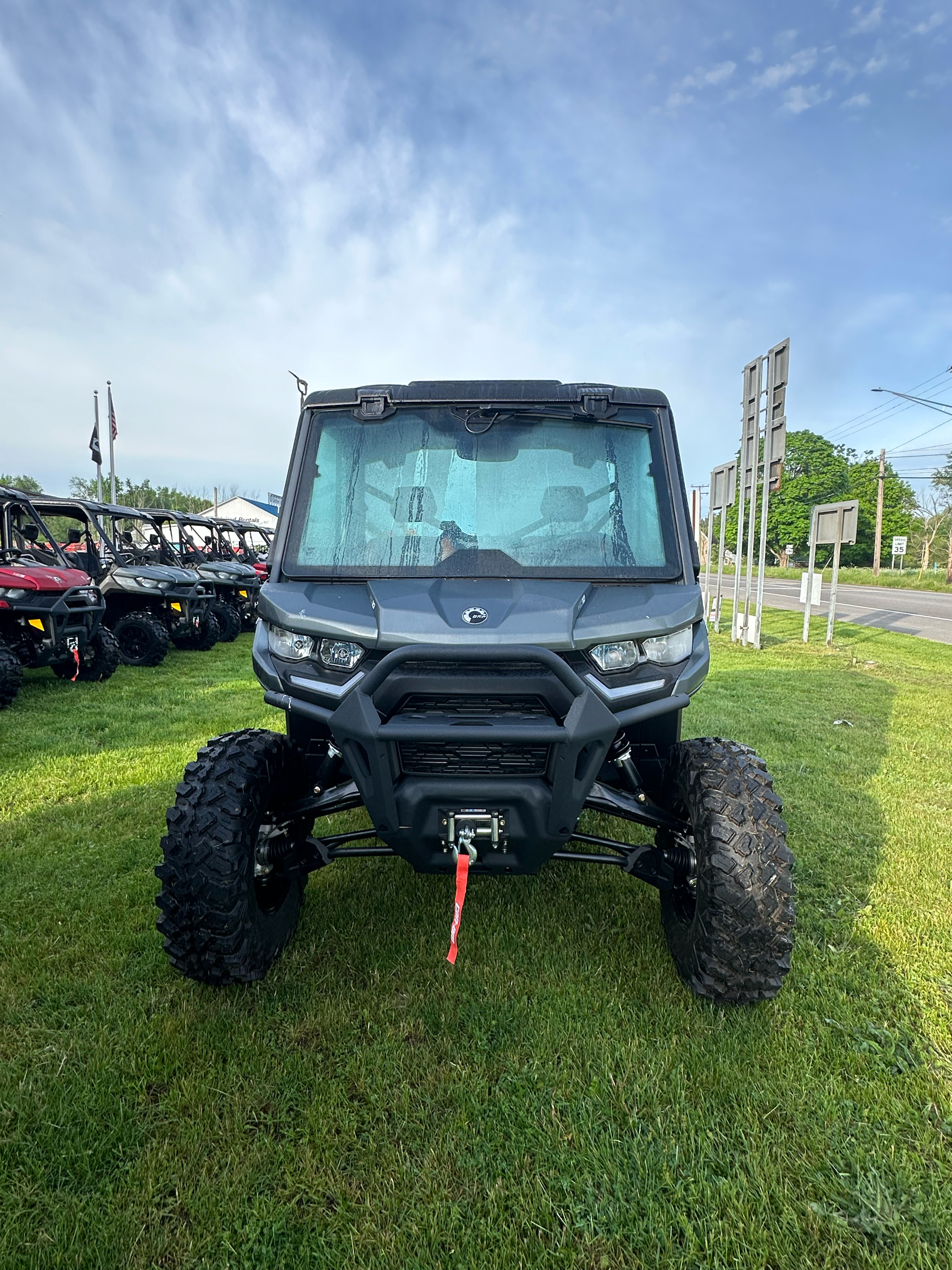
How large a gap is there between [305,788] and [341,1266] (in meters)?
1.56

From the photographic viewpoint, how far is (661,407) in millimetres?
2760

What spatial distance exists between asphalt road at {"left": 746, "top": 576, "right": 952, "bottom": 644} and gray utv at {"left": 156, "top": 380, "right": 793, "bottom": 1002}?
1372 cm

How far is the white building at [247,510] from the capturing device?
219 ft

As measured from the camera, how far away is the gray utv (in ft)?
7.11

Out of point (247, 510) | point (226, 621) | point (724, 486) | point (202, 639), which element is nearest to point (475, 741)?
point (202, 639)

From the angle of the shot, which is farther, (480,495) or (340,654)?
(480,495)

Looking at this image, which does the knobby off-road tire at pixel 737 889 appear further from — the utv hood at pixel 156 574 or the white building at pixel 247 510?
the white building at pixel 247 510

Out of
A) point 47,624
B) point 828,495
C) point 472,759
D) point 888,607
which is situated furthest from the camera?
point 828,495

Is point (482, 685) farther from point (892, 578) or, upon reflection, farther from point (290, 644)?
point (892, 578)

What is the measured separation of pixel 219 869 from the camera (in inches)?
92.1

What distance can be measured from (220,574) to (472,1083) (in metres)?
11.4

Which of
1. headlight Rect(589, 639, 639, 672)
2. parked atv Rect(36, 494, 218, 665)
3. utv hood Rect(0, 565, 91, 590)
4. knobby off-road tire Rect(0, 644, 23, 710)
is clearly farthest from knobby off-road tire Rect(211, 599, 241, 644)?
headlight Rect(589, 639, 639, 672)

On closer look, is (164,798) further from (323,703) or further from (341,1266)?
(341,1266)

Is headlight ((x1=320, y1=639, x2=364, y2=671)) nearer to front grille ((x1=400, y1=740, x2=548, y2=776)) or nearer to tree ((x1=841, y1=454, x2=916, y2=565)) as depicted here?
front grille ((x1=400, y1=740, x2=548, y2=776))
